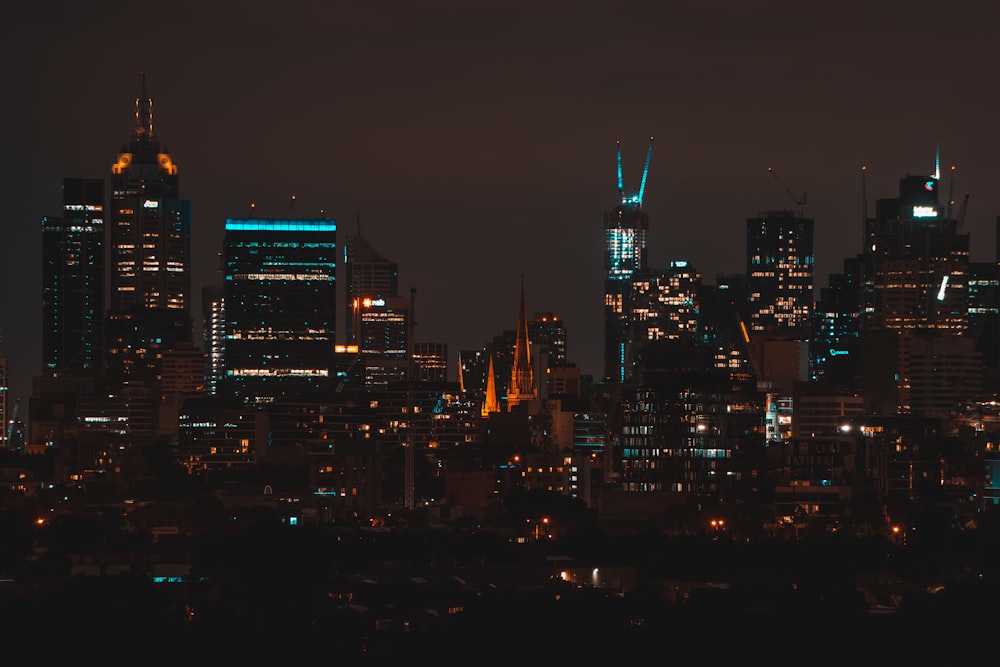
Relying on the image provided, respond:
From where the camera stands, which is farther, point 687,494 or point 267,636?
point 687,494

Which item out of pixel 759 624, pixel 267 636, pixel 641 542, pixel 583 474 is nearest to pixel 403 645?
pixel 267 636

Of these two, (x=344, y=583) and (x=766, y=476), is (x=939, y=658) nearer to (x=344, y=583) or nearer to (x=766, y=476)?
(x=344, y=583)

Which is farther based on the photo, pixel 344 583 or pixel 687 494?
pixel 687 494

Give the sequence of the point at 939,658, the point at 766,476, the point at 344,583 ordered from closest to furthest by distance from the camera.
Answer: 1. the point at 939,658
2. the point at 344,583
3. the point at 766,476

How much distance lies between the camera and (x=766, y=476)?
628 feet

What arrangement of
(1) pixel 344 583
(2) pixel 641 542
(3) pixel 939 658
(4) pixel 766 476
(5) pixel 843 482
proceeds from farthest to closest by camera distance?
(4) pixel 766 476 < (5) pixel 843 482 < (2) pixel 641 542 < (1) pixel 344 583 < (3) pixel 939 658

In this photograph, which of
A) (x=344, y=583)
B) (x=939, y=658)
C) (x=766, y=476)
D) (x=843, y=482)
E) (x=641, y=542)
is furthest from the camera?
(x=766, y=476)

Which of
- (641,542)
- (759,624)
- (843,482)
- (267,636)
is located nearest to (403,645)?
(267,636)

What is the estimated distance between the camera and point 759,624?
332ft

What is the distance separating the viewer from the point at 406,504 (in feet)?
636

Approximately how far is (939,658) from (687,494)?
88.4 meters

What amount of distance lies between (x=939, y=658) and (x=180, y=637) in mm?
27959

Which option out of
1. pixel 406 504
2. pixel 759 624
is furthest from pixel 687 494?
pixel 759 624

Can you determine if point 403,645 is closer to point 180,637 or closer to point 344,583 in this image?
point 180,637
